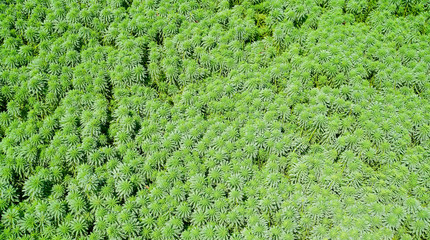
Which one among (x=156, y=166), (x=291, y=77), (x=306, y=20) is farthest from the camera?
(x=306, y=20)

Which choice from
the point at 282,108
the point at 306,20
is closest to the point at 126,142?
the point at 282,108

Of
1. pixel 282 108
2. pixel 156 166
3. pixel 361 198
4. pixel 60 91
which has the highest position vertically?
pixel 60 91

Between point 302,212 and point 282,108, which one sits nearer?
point 302,212

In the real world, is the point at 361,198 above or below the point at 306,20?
below

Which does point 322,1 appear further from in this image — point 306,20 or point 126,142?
point 126,142

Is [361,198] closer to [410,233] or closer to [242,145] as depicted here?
[410,233]

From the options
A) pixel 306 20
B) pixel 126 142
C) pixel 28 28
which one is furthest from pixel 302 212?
pixel 28 28

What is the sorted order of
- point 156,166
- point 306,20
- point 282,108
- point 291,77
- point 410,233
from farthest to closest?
point 306,20
point 291,77
point 282,108
point 156,166
point 410,233
